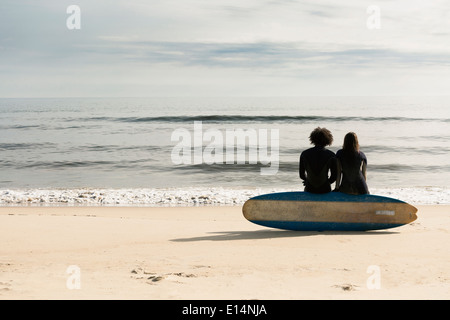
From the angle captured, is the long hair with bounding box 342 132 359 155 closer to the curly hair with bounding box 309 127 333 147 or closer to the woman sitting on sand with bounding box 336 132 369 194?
the woman sitting on sand with bounding box 336 132 369 194

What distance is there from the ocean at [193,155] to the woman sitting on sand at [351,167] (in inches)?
202

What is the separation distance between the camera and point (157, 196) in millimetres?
13039

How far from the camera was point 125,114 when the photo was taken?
150 feet

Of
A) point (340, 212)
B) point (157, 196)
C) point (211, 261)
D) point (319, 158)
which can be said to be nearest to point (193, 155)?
point (157, 196)

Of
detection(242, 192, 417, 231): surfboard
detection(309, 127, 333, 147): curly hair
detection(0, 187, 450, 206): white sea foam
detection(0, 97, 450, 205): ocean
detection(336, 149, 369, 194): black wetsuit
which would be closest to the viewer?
detection(309, 127, 333, 147): curly hair

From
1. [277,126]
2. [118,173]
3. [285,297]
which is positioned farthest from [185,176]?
[277,126]

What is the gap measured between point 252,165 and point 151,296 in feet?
51.8

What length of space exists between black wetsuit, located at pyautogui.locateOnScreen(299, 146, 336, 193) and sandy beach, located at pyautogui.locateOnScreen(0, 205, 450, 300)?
71 centimetres

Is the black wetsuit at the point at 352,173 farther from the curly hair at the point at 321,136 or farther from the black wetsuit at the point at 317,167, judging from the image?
the curly hair at the point at 321,136

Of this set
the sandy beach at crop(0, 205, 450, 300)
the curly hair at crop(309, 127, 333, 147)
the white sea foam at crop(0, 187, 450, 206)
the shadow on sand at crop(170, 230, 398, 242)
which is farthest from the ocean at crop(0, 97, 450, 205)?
the curly hair at crop(309, 127, 333, 147)

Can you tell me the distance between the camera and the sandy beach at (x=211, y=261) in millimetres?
4727

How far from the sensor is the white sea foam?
12258 mm

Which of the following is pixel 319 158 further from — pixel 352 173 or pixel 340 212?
pixel 340 212
